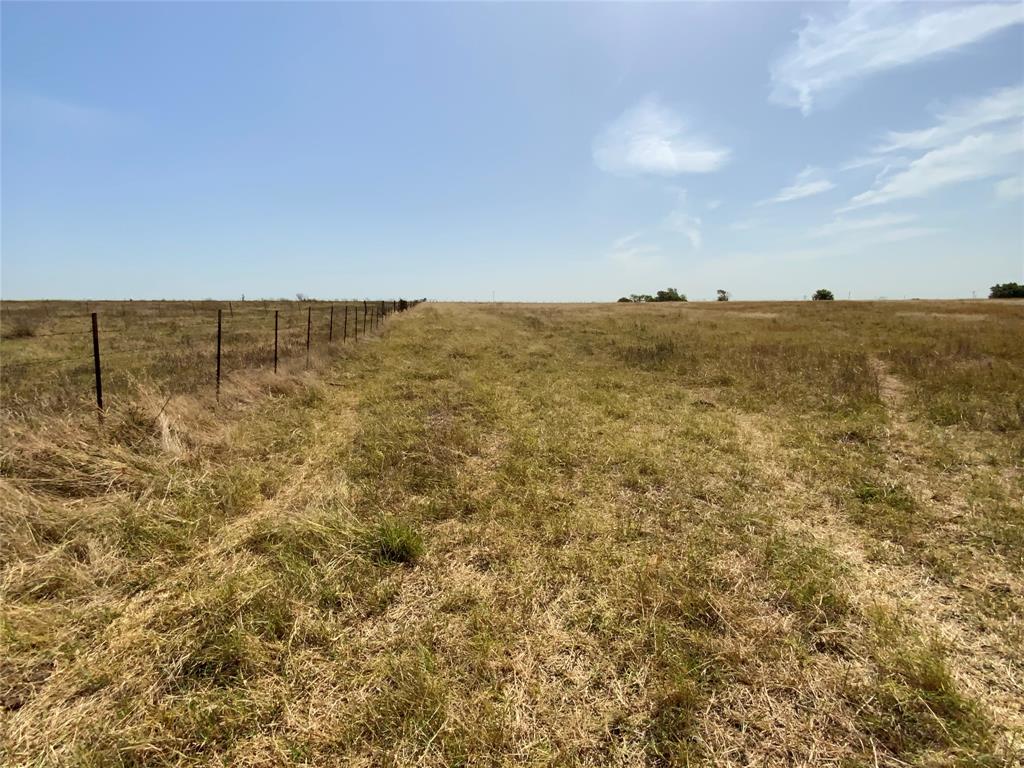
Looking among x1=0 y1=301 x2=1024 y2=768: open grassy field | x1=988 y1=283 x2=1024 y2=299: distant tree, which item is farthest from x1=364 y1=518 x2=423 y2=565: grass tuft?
x1=988 y1=283 x2=1024 y2=299: distant tree

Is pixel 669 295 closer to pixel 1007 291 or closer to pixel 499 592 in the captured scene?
pixel 1007 291

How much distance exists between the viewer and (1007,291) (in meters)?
62.3

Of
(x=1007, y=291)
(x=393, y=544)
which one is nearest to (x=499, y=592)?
(x=393, y=544)

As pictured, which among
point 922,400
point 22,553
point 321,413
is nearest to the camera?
point 22,553

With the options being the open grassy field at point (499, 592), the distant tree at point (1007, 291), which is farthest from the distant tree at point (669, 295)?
the open grassy field at point (499, 592)

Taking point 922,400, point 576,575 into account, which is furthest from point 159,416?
point 922,400

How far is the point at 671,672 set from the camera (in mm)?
2822

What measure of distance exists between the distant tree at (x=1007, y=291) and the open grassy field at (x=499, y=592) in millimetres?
78845

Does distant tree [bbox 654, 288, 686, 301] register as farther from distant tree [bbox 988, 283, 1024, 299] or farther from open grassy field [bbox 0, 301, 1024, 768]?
open grassy field [bbox 0, 301, 1024, 768]

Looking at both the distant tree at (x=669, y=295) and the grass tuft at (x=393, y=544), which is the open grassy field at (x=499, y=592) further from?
the distant tree at (x=669, y=295)

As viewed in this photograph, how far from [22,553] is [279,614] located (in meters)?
2.16

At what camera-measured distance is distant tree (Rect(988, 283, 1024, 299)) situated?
6103cm

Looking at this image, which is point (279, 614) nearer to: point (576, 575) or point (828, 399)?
point (576, 575)

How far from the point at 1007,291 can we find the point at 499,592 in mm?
88399
